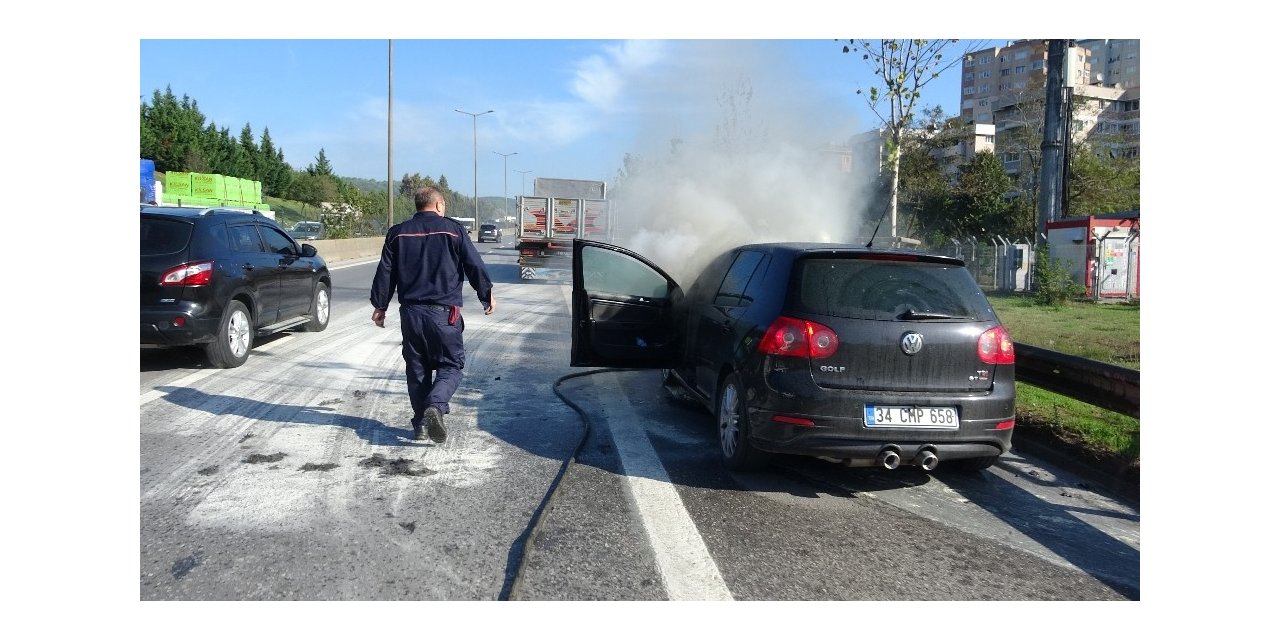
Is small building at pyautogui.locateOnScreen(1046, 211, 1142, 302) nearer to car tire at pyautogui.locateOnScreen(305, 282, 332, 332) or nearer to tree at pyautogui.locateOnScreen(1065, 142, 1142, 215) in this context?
car tire at pyautogui.locateOnScreen(305, 282, 332, 332)

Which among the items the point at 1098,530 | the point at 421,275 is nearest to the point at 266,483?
the point at 421,275

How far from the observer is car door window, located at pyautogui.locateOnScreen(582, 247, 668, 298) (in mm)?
6781

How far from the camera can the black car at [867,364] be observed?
4.63 meters

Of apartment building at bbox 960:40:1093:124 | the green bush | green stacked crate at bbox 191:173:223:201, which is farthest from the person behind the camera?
apartment building at bbox 960:40:1093:124

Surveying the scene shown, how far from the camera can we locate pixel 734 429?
204 inches

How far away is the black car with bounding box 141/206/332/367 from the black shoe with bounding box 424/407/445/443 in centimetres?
345

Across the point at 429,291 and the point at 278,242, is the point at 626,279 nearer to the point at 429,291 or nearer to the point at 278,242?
the point at 429,291

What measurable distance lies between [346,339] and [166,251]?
2.95 metres

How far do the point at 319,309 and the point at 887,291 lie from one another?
8.21m

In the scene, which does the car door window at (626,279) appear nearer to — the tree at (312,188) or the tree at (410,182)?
the tree at (312,188)

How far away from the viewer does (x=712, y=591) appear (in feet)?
11.4

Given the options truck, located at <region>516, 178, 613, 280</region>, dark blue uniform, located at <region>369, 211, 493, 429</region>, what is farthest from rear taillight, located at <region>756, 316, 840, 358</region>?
truck, located at <region>516, 178, 613, 280</region>

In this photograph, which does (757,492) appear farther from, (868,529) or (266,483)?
(266,483)

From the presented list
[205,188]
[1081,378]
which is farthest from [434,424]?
Answer: [205,188]
